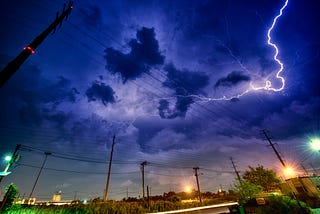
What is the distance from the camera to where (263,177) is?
51906 mm

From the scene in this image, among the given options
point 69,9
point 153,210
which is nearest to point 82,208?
point 153,210

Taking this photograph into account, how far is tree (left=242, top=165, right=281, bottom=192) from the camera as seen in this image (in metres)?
49.8

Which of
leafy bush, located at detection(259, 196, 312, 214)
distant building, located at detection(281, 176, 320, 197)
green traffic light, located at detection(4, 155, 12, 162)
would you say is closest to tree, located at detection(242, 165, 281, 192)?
distant building, located at detection(281, 176, 320, 197)

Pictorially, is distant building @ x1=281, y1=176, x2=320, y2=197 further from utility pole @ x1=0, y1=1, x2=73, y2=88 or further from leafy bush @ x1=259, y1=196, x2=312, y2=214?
utility pole @ x1=0, y1=1, x2=73, y2=88

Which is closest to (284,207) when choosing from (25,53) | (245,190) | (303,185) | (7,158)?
(245,190)

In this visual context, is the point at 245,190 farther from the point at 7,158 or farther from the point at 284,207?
the point at 7,158

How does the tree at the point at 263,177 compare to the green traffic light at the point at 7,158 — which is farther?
the tree at the point at 263,177

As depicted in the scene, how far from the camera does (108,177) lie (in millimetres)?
23156

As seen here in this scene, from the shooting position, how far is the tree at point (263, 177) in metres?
49.8

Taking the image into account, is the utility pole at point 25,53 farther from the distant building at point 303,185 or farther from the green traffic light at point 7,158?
the distant building at point 303,185

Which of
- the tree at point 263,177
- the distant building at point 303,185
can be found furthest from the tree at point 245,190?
the tree at point 263,177

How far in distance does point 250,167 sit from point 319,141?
49.1m

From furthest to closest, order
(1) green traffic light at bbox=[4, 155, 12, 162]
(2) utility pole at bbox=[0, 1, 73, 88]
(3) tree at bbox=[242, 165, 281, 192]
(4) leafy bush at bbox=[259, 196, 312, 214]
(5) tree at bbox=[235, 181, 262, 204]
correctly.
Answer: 1. (3) tree at bbox=[242, 165, 281, 192]
2. (5) tree at bbox=[235, 181, 262, 204]
3. (1) green traffic light at bbox=[4, 155, 12, 162]
4. (4) leafy bush at bbox=[259, 196, 312, 214]
5. (2) utility pole at bbox=[0, 1, 73, 88]

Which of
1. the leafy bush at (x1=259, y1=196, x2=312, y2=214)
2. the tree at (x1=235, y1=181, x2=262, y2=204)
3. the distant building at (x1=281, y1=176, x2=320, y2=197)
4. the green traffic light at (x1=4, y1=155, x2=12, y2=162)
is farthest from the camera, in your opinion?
the distant building at (x1=281, y1=176, x2=320, y2=197)
